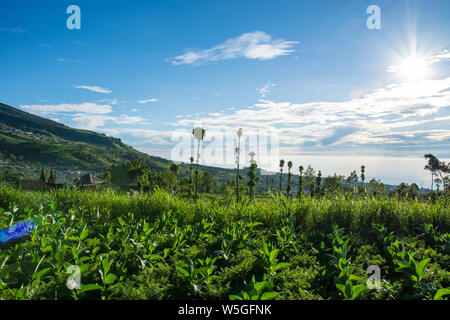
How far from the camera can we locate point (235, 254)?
3.53 m

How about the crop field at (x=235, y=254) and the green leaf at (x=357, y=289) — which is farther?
the crop field at (x=235, y=254)

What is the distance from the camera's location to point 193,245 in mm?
3729

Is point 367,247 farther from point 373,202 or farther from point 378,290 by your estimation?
point 373,202

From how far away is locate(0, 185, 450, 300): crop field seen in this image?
251cm

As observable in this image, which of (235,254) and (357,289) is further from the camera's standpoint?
(235,254)

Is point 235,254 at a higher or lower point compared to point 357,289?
lower

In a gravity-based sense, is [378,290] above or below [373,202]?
below

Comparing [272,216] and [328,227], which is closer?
[328,227]

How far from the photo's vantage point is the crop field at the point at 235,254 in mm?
2508

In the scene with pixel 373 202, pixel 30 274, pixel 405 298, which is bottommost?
pixel 405 298

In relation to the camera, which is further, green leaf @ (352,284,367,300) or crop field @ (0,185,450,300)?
crop field @ (0,185,450,300)

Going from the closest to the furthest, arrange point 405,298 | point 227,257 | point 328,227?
point 405,298, point 227,257, point 328,227
